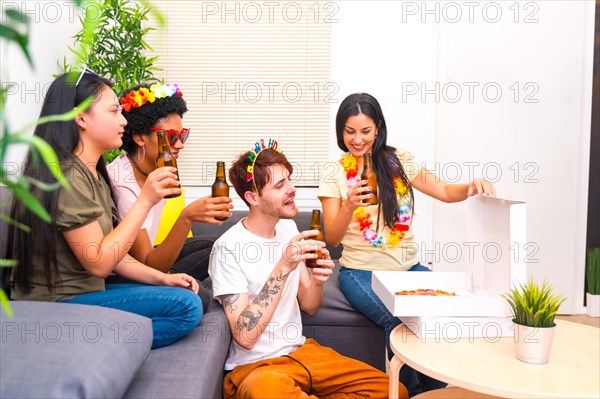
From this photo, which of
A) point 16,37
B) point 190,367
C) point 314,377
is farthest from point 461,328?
point 16,37

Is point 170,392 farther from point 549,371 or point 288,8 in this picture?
point 288,8

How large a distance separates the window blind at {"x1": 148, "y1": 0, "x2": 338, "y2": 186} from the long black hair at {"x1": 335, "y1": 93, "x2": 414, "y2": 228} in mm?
1416

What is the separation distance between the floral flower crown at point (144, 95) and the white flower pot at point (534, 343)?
1609mm

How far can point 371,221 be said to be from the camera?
9.77ft

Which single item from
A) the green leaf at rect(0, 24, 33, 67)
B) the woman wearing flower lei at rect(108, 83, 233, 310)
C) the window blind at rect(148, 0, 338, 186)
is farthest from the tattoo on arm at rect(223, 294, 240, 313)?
the window blind at rect(148, 0, 338, 186)

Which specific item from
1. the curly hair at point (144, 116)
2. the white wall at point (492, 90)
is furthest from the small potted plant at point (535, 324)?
the white wall at point (492, 90)

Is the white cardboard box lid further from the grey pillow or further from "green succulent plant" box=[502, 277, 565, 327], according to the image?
the grey pillow

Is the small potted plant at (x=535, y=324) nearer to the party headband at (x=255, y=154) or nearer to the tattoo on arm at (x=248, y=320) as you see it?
the tattoo on arm at (x=248, y=320)

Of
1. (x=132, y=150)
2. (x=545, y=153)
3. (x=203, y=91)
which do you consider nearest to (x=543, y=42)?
(x=545, y=153)

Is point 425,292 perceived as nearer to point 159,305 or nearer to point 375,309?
point 375,309

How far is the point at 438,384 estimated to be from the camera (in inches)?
98.7

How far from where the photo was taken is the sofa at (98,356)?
1329mm

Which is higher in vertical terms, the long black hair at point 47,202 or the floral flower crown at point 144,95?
the floral flower crown at point 144,95

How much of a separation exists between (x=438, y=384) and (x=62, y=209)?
154cm
